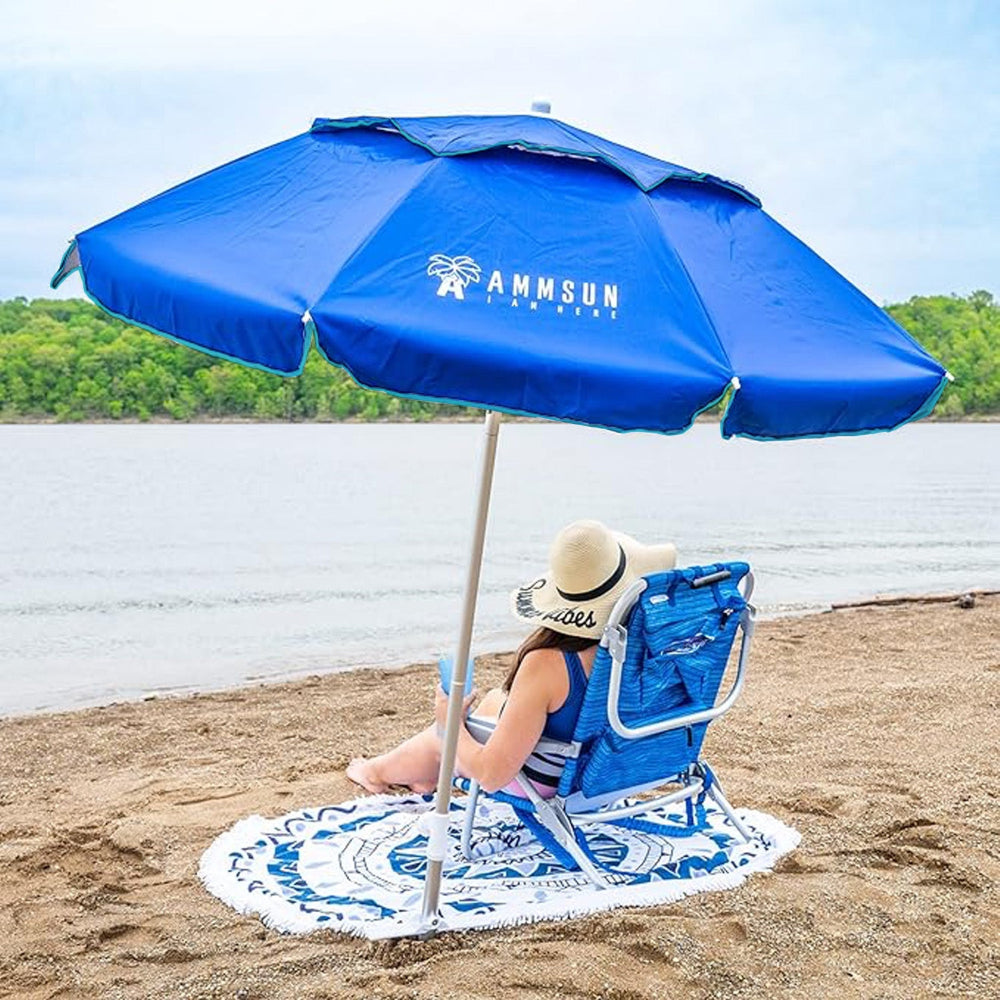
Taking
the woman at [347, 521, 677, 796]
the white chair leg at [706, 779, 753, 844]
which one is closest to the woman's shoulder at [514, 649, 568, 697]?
the woman at [347, 521, 677, 796]

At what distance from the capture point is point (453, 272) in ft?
9.25

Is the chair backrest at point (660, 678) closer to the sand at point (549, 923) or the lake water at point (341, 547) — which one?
the sand at point (549, 923)

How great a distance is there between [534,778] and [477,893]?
0.39 m

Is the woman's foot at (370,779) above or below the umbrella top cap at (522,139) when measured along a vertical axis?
below

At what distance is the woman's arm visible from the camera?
3900mm

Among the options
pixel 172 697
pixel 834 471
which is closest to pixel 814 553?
pixel 172 697

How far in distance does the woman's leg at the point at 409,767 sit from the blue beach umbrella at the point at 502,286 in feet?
3.29

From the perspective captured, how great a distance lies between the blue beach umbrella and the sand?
452 mm

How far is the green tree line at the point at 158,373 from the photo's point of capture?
59.6 meters

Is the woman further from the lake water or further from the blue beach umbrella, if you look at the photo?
the lake water

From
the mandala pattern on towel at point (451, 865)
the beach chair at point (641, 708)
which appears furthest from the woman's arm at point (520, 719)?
the mandala pattern on towel at point (451, 865)

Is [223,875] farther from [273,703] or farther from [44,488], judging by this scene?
[44,488]

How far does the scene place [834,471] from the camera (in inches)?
1921

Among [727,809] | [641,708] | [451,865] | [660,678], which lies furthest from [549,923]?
[727,809]
